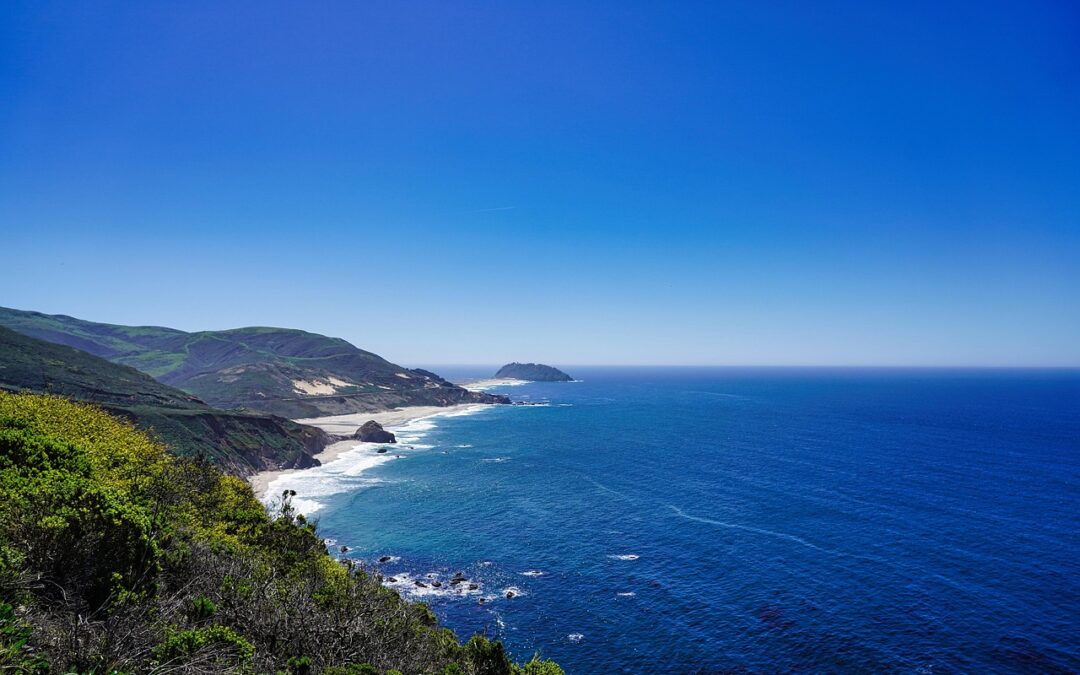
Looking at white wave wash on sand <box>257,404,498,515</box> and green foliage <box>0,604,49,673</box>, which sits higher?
green foliage <box>0,604,49,673</box>

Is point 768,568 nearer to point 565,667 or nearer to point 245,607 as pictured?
point 565,667

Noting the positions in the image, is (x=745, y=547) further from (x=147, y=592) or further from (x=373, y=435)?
(x=373, y=435)

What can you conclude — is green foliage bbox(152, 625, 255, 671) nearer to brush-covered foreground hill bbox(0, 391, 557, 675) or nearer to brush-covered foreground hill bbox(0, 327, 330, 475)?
brush-covered foreground hill bbox(0, 391, 557, 675)

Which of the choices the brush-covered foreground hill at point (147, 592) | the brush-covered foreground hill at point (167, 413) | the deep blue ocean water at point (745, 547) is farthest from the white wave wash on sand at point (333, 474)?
the brush-covered foreground hill at point (147, 592)

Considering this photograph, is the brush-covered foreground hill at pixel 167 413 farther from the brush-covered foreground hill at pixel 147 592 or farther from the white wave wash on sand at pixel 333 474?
the brush-covered foreground hill at pixel 147 592

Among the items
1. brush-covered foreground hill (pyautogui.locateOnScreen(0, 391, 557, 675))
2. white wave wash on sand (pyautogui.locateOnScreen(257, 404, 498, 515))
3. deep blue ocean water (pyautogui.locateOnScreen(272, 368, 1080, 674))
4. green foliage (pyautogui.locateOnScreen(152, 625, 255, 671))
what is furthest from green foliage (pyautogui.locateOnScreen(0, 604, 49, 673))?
white wave wash on sand (pyautogui.locateOnScreen(257, 404, 498, 515))
